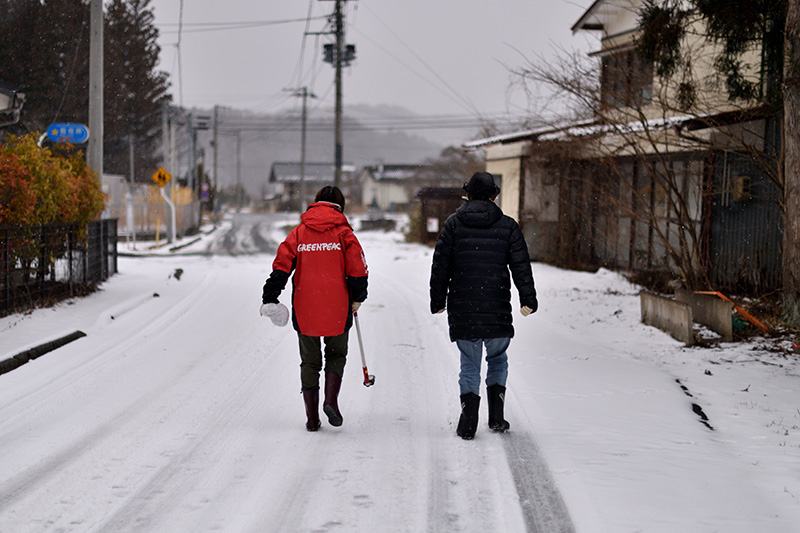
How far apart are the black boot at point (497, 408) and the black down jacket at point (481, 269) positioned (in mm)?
428

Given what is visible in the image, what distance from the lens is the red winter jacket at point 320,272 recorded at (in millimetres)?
5254

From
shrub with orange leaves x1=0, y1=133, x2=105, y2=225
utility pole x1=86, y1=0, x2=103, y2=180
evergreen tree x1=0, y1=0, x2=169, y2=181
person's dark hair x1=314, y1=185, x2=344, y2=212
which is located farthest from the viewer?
evergreen tree x1=0, y1=0, x2=169, y2=181

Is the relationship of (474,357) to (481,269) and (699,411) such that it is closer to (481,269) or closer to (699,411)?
(481,269)

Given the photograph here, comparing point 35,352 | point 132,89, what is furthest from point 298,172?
point 35,352

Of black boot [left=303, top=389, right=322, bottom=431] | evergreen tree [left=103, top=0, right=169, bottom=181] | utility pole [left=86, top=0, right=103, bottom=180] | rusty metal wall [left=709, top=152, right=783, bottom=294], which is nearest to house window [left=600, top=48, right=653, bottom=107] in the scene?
rusty metal wall [left=709, top=152, right=783, bottom=294]

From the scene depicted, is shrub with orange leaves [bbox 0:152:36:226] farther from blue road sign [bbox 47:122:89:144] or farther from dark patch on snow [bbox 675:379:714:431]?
dark patch on snow [bbox 675:379:714:431]

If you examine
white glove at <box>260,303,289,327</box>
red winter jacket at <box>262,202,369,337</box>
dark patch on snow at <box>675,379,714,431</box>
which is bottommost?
dark patch on snow at <box>675,379,714,431</box>

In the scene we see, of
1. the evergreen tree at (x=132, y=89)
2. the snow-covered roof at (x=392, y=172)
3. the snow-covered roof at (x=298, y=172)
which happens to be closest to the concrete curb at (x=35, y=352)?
the evergreen tree at (x=132, y=89)

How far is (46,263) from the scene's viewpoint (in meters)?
11.2

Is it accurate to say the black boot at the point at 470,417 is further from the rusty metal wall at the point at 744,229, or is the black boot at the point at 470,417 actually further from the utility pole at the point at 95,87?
the utility pole at the point at 95,87

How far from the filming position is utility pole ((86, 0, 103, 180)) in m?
15.0

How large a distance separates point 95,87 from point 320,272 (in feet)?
39.8

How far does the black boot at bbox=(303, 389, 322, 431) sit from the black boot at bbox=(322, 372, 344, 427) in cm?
7

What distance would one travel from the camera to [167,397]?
6.28 meters
